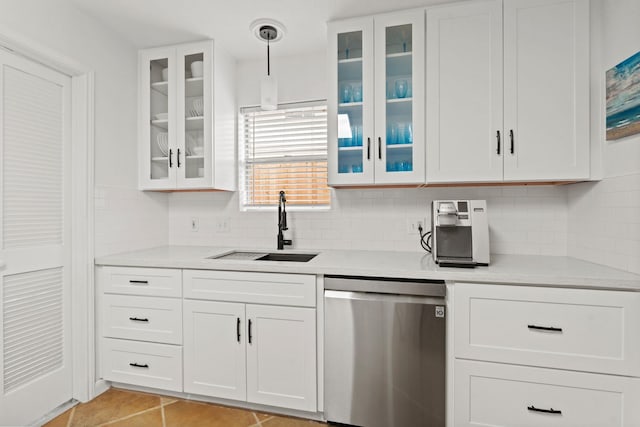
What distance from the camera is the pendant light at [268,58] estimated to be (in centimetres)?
192

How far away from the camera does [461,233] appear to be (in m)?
1.82

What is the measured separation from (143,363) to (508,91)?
279 cm

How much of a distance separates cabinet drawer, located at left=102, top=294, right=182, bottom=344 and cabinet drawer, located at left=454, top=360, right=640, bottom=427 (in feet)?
5.44

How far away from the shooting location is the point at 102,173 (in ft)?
7.32

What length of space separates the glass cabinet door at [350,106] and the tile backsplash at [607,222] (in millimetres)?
1325

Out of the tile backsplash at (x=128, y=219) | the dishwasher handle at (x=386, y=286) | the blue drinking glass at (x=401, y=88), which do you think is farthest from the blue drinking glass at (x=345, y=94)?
the tile backsplash at (x=128, y=219)

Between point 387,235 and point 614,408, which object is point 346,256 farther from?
point 614,408

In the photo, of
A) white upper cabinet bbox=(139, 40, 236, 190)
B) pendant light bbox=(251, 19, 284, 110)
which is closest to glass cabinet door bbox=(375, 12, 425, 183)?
pendant light bbox=(251, 19, 284, 110)

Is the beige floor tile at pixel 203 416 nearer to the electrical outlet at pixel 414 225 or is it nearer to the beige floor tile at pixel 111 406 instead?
the beige floor tile at pixel 111 406

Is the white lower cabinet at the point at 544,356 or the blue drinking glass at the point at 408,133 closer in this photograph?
the white lower cabinet at the point at 544,356

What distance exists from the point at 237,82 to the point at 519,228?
243 centimetres

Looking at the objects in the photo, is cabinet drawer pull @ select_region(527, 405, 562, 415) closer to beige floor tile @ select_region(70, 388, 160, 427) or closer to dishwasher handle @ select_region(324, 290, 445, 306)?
dishwasher handle @ select_region(324, 290, 445, 306)

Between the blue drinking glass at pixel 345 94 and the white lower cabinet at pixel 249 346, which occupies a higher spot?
the blue drinking glass at pixel 345 94

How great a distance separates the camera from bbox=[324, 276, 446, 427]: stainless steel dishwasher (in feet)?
5.52
